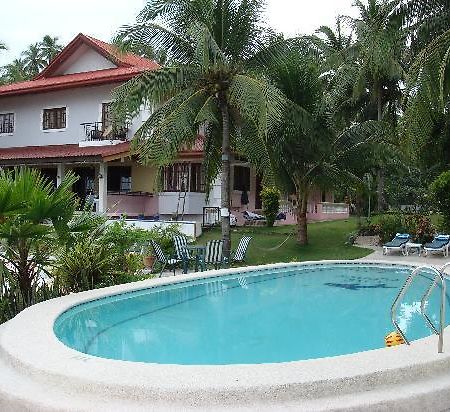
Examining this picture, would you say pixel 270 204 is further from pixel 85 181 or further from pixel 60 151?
pixel 60 151

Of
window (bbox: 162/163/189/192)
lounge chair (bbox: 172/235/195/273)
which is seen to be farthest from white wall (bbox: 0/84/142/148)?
lounge chair (bbox: 172/235/195/273)

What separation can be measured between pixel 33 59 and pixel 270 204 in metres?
40.2

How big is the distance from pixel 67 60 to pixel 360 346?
86.9 ft

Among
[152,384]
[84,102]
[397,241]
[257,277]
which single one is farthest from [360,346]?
[84,102]

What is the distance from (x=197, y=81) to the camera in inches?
694

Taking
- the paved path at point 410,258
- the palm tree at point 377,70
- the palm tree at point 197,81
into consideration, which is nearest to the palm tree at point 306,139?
the palm tree at point 377,70

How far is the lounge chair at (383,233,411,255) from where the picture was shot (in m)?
18.8

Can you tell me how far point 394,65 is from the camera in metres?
26.2

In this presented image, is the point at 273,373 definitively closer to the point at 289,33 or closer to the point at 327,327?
the point at 327,327

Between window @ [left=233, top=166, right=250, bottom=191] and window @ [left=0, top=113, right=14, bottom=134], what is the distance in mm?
12994

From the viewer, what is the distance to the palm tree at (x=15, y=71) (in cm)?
5067

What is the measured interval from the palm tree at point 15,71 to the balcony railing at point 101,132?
25205 mm

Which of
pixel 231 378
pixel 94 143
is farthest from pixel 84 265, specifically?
pixel 94 143

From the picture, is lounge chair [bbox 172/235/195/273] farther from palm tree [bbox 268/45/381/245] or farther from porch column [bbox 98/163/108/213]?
porch column [bbox 98/163/108/213]
